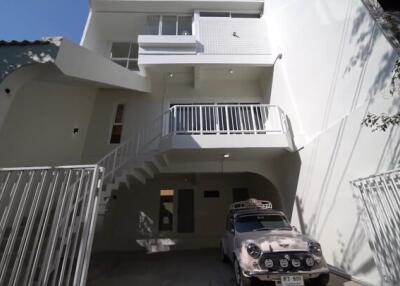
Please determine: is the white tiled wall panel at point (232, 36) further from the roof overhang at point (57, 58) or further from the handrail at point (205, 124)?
the roof overhang at point (57, 58)

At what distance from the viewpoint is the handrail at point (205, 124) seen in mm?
6492

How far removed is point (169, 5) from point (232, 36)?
2713 mm

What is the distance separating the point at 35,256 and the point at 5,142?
342 centimetres

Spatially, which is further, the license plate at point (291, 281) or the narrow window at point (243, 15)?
the narrow window at point (243, 15)

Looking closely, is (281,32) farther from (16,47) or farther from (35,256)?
(35,256)

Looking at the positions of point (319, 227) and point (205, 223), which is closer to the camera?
point (319, 227)

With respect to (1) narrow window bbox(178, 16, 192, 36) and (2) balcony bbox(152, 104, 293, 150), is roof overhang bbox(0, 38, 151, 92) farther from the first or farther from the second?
(1) narrow window bbox(178, 16, 192, 36)

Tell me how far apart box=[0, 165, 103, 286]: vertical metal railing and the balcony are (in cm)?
320

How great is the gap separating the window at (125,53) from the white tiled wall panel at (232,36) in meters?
2.91

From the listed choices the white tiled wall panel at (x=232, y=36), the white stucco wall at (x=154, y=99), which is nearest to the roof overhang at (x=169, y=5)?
the white tiled wall panel at (x=232, y=36)

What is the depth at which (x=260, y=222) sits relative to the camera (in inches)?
190

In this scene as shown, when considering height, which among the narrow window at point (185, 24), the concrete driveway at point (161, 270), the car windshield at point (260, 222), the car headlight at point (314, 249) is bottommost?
the concrete driveway at point (161, 270)

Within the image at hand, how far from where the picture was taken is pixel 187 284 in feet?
14.4

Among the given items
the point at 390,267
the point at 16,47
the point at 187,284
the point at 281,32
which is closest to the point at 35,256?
the point at 187,284
